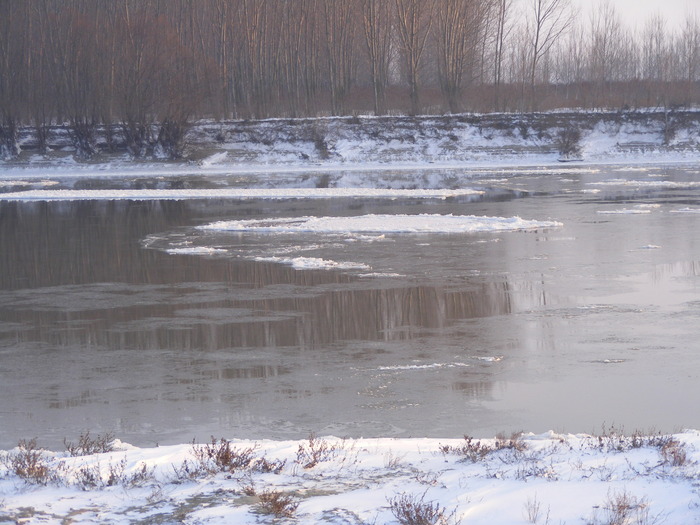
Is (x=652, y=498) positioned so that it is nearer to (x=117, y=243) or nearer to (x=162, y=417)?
(x=162, y=417)

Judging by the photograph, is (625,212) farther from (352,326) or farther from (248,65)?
(248,65)

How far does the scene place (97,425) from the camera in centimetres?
815

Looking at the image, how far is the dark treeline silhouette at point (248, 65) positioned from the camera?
187 ft

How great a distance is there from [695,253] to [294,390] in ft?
34.6

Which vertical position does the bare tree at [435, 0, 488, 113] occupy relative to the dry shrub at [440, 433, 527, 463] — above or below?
above

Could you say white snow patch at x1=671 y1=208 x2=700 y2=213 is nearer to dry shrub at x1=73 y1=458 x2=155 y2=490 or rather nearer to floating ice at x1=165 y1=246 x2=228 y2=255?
floating ice at x1=165 y1=246 x2=228 y2=255

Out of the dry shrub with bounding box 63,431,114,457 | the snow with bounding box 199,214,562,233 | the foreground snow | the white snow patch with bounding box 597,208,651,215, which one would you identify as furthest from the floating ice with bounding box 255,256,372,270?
the white snow patch with bounding box 597,208,651,215

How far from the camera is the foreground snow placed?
5.16 meters

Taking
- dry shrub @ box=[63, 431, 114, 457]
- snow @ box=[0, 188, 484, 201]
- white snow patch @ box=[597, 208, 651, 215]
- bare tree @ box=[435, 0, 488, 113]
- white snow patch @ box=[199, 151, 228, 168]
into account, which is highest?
bare tree @ box=[435, 0, 488, 113]

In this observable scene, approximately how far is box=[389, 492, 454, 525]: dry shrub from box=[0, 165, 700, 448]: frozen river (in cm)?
257

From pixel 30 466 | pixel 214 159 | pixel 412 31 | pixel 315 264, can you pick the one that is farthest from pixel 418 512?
pixel 412 31

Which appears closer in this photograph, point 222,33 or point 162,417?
point 162,417

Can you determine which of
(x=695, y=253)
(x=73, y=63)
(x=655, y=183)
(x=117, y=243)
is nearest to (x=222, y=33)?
(x=73, y=63)

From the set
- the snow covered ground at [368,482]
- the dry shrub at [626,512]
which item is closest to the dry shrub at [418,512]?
the snow covered ground at [368,482]
